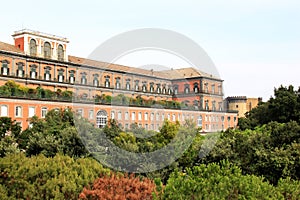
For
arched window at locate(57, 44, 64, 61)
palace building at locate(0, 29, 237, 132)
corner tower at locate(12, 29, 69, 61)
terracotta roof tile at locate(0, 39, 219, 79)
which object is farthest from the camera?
arched window at locate(57, 44, 64, 61)

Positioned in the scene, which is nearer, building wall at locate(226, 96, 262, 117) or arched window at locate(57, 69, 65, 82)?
arched window at locate(57, 69, 65, 82)

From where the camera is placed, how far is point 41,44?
4909 centimetres

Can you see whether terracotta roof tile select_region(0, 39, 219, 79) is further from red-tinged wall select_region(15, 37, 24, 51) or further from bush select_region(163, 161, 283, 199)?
bush select_region(163, 161, 283, 199)

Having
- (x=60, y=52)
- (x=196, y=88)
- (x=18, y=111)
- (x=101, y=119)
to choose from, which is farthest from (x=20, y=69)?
(x=196, y=88)

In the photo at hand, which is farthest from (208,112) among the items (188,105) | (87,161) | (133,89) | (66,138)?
(87,161)

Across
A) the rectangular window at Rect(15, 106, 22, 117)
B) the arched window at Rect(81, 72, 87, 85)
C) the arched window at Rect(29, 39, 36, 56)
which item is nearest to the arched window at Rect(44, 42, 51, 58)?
the arched window at Rect(29, 39, 36, 56)

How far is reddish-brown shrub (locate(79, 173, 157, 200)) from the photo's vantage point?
11.1 metres

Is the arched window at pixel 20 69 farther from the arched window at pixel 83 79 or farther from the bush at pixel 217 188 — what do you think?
the bush at pixel 217 188

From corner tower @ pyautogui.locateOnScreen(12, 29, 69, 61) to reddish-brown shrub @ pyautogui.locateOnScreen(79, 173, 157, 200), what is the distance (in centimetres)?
3873


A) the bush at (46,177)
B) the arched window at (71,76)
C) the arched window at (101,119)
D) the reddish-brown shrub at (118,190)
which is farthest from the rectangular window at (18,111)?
the reddish-brown shrub at (118,190)

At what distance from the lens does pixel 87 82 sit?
2203 inches

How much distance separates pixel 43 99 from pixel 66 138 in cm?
1982

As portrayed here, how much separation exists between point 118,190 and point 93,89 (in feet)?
150

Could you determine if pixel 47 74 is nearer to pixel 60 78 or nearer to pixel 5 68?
pixel 60 78
